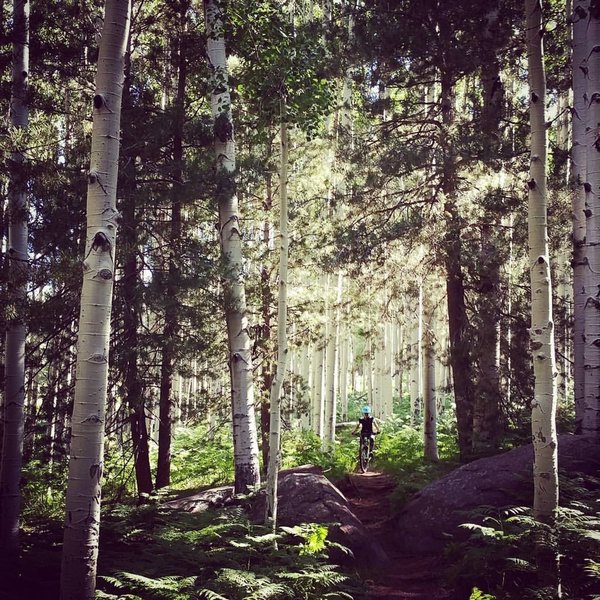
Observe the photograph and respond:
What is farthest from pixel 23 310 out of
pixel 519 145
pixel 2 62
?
pixel 519 145

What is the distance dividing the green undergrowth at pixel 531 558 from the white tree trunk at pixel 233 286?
12.3 feet

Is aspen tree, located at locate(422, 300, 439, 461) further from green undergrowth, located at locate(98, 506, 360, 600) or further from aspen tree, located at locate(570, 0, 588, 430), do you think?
green undergrowth, located at locate(98, 506, 360, 600)

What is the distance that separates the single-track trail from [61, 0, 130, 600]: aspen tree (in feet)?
10.5

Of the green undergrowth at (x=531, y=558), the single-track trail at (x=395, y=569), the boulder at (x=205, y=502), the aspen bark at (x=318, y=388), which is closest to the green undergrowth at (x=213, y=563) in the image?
the single-track trail at (x=395, y=569)

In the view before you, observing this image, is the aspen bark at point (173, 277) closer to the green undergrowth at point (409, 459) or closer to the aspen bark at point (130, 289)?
the aspen bark at point (130, 289)

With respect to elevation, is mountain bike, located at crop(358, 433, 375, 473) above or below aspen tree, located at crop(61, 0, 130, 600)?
below

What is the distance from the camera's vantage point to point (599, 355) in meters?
7.75

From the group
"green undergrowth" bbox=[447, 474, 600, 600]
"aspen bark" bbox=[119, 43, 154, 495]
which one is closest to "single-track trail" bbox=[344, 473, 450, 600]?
"green undergrowth" bbox=[447, 474, 600, 600]

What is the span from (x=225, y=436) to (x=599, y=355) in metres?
15.0

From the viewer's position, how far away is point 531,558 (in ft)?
15.8

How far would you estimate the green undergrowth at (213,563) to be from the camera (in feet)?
14.2

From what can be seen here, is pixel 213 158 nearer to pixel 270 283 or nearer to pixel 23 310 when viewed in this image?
pixel 270 283

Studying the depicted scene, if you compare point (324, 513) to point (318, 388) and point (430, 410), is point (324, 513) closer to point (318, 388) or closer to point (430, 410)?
point (430, 410)

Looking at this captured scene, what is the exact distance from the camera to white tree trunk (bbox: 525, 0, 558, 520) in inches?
204
